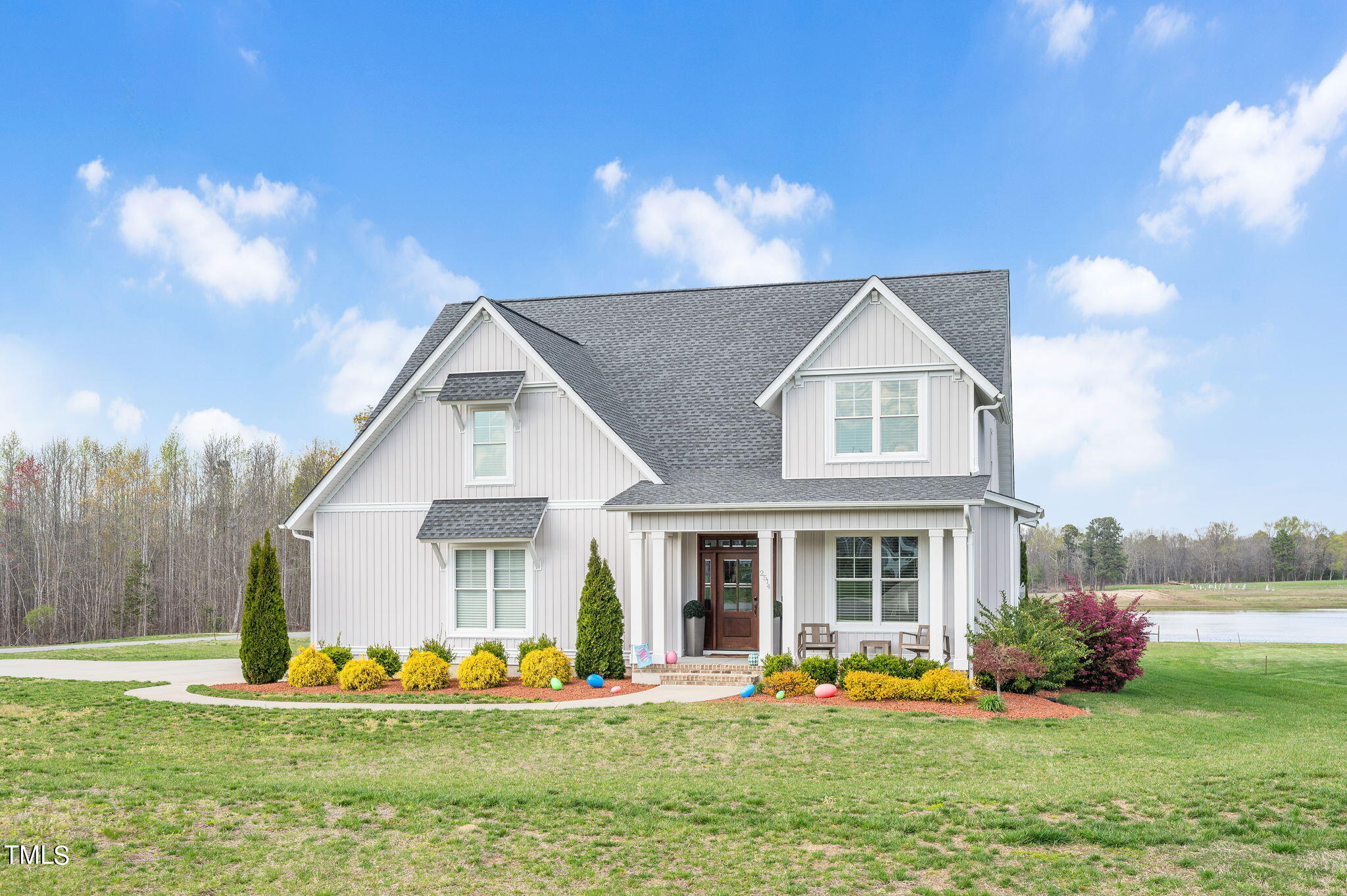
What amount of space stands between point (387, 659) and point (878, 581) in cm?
951

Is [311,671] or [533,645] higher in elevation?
[533,645]

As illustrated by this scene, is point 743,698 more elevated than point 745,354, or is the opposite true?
point 745,354

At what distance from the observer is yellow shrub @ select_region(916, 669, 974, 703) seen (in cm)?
1625

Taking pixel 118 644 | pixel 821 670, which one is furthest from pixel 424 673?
pixel 118 644

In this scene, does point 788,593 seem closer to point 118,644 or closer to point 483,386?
point 483,386

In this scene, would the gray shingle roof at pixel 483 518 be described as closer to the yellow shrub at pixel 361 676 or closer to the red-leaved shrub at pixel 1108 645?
the yellow shrub at pixel 361 676

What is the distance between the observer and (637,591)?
19344mm

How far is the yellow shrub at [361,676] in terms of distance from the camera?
18.4 m

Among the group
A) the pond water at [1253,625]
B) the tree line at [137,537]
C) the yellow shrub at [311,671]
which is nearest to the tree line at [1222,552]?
the pond water at [1253,625]

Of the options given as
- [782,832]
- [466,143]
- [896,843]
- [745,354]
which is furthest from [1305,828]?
[466,143]

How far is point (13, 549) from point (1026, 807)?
47611 millimetres

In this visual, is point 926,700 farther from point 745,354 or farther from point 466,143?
point 466,143

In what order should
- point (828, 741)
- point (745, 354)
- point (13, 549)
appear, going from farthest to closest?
point (13, 549)
point (745, 354)
point (828, 741)

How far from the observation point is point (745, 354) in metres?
24.1
